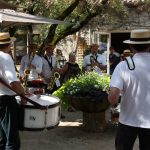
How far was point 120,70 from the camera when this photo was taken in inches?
170

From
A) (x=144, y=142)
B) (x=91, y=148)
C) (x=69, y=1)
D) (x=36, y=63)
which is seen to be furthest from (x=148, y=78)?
(x=69, y=1)

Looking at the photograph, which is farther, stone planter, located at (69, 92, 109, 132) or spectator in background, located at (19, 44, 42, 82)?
spectator in background, located at (19, 44, 42, 82)

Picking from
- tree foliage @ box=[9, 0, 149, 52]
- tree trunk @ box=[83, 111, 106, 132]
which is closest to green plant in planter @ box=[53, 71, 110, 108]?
tree trunk @ box=[83, 111, 106, 132]

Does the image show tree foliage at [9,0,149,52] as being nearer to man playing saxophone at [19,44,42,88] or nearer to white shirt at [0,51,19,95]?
man playing saxophone at [19,44,42,88]

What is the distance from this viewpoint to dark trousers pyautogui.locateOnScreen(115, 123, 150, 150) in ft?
14.4

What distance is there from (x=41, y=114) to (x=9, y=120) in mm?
450

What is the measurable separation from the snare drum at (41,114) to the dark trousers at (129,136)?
4.60 ft

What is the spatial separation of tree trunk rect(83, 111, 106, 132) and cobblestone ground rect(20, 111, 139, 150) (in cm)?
10

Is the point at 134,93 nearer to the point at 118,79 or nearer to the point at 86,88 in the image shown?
the point at 118,79

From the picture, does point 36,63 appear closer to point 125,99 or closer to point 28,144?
point 28,144

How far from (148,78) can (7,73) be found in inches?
64.6

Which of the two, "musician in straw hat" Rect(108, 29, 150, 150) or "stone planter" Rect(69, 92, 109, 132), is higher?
"musician in straw hat" Rect(108, 29, 150, 150)

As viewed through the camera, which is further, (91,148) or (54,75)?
(54,75)

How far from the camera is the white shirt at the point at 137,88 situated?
432cm
